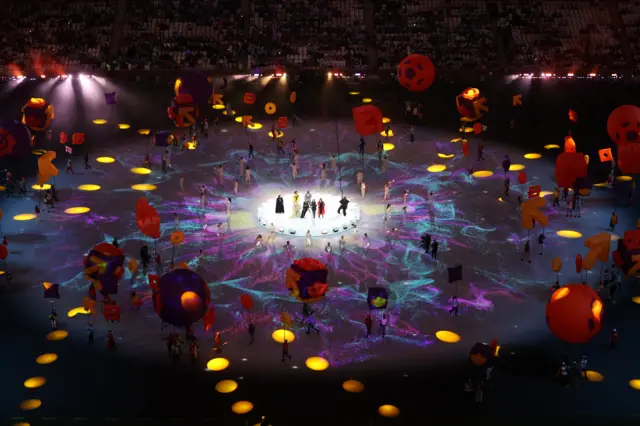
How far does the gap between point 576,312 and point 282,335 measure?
11.1m

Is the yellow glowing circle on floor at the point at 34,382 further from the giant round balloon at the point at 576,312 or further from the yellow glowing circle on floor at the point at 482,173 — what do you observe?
the yellow glowing circle on floor at the point at 482,173

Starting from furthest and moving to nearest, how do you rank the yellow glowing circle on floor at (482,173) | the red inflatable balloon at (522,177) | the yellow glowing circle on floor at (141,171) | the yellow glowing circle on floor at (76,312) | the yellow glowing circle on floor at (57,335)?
the yellow glowing circle on floor at (141,171)
the yellow glowing circle on floor at (482,173)
the red inflatable balloon at (522,177)
the yellow glowing circle on floor at (76,312)
the yellow glowing circle on floor at (57,335)

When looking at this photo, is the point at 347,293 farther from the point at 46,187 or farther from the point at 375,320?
the point at 46,187

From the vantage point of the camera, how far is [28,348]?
33312 millimetres

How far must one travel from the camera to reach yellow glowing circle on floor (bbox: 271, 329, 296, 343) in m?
33.9

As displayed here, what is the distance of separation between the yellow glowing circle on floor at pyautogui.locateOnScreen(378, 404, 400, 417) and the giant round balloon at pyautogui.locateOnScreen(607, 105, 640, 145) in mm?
17088

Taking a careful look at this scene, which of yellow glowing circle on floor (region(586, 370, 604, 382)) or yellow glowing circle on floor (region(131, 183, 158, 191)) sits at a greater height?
yellow glowing circle on floor (region(131, 183, 158, 191))

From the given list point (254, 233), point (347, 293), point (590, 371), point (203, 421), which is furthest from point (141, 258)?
point (590, 371)

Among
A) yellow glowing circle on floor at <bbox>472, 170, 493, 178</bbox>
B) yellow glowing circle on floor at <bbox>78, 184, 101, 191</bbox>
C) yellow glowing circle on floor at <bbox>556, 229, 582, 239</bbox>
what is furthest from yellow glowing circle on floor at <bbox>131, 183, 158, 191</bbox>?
yellow glowing circle on floor at <bbox>556, 229, 582, 239</bbox>

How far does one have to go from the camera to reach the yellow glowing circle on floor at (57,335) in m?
33.9

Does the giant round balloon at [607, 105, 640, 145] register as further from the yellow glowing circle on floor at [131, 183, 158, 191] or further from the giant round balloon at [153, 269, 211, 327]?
the yellow glowing circle on floor at [131, 183, 158, 191]

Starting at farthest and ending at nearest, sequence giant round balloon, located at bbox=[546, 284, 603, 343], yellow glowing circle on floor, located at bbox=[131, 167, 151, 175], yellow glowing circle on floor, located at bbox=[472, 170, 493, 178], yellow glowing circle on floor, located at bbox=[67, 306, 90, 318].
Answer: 1. yellow glowing circle on floor, located at bbox=[131, 167, 151, 175]
2. yellow glowing circle on floor, located at bbox=[472, 170, 493, 178]
3. yellow glowing circle on floor, located at bbox=[67, 306, 90, 318]
4. giant round balloon, located at bbox=[546, 284, 603, 343]

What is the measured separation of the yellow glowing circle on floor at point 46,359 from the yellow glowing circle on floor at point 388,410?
11.6 m

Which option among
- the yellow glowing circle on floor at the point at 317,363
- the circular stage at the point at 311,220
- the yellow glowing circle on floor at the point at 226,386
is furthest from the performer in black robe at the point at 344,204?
the yellow glowing circle on floor at the point at 226,386
